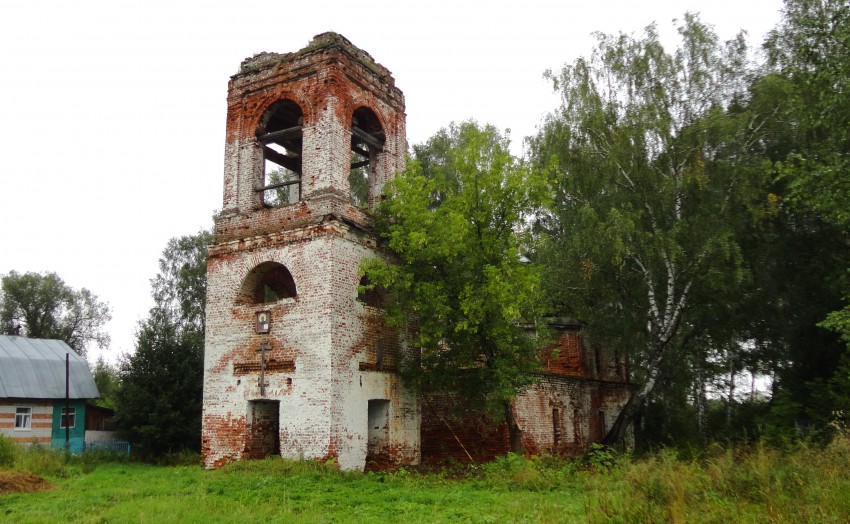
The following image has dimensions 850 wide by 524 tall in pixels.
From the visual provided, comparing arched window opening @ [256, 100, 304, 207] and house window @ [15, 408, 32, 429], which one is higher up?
arched window opening @ [256, 100, 304, 207]

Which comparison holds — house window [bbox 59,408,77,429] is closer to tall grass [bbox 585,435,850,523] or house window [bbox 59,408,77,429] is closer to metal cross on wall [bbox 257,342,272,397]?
metal cross on wall [bbox 257,342,272,397]

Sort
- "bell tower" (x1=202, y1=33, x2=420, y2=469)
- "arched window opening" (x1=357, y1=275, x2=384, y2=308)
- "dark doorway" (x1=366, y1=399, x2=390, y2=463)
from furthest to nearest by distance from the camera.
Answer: "arched window opening" (x1=357, y1=275, x2=384, y2=308) < "dark doorway" (x1=366, y1=399, x2=390, y2=463) < "bell tower" (x1=202, y1=33, x2=420, y2=469)

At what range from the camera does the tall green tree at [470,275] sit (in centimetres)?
1279

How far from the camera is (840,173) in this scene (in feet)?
40.1

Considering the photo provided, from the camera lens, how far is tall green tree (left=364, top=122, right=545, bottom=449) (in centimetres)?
1279

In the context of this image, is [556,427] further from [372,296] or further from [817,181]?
[817,181]

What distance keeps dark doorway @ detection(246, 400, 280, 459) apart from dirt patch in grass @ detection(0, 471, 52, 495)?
377 cm

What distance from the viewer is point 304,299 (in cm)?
1311

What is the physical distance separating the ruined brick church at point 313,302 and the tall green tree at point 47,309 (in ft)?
98.0

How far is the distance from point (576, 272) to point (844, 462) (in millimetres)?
9759

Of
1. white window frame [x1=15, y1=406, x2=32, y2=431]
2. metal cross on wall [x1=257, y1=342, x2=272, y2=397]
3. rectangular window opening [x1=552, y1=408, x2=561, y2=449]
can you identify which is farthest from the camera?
white window frame [x1=15, y1=406, x2=32, y2=431]

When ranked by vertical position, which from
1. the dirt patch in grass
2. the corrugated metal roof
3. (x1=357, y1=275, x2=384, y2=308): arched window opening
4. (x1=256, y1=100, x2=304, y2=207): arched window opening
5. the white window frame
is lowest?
the dirt patch in grass

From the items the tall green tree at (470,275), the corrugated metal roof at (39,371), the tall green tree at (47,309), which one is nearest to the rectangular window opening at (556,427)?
the tall green tree at (470,275)

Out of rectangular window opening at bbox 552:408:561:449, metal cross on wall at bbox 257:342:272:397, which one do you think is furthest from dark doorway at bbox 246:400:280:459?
rectangular window opening at bbox 552:408:561:449
